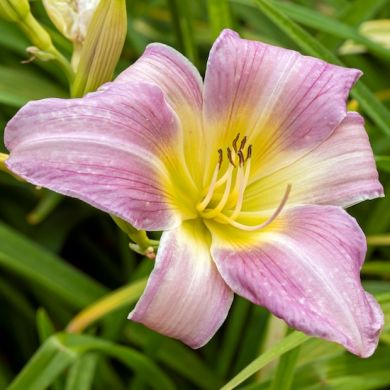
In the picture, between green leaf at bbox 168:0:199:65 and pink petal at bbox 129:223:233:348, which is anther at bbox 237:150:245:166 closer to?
pink petal at bbox 129:223:233:348

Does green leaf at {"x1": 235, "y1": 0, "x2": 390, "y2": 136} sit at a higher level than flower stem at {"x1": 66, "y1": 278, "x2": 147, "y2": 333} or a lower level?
higher

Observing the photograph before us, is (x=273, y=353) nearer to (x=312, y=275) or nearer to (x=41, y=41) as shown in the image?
(x=312, y=275)

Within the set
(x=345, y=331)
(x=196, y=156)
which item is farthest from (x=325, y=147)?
(x=345, y=331)

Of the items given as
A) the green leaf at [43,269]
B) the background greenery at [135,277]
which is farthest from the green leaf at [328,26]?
the green leaf at [43,269]

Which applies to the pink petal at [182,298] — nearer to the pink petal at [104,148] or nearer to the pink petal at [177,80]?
the pink petal at [104,148]

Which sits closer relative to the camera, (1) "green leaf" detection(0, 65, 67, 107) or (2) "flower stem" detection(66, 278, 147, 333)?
(2) "flower stem" detection(66, 278, 147, 333)

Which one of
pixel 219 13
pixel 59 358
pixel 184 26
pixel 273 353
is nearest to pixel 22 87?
pixel 184 26

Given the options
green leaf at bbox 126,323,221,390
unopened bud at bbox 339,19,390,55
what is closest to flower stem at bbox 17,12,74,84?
green leaf at bbox 126,323,221,390
